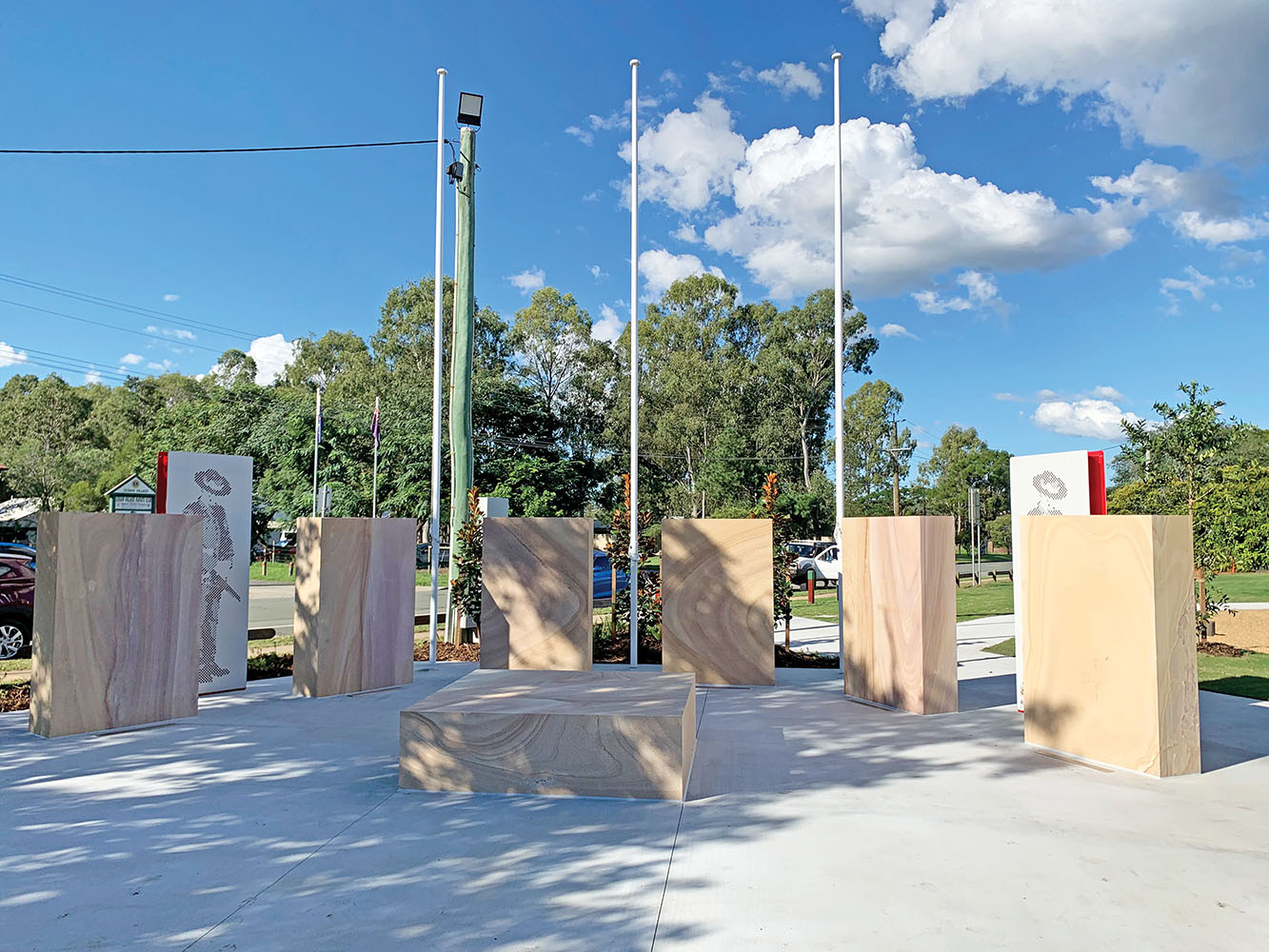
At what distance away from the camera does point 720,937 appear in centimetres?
325

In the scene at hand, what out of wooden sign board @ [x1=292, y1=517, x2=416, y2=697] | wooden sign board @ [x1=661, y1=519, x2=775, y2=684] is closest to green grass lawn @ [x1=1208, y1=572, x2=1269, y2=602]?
wooden sign board @ [x1=661, y1=519, x2=775, y2=684]

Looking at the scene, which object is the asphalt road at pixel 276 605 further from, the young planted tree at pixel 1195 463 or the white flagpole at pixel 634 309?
the young planted tree at pixel 1195 463

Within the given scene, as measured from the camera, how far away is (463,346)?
11680 millimetres

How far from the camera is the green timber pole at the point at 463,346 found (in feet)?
38.1

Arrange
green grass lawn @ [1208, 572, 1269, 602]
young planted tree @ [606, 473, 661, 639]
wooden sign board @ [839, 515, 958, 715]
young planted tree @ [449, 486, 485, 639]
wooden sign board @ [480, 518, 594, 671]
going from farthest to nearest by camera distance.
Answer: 1. green grass lawn @ [1208, 572, 1269, 602]
2. young planted tree @ [449, 486, 485, 639]
3. young planted tree @ [606, 473, 661, 639]
4. wooden sign board @ [480, 518, 594, 671]
5. wooden sign board @ [839, 515, 958, 715]

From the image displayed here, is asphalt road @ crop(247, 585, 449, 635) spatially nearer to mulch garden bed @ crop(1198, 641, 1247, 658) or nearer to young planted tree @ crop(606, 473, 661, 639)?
young planted tree @ crop(606, 473, 661, 639)

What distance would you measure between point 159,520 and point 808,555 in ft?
74.4

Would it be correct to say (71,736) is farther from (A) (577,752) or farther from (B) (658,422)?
(B) (658,422)

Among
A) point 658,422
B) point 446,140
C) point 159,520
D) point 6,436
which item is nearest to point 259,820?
point 159,520

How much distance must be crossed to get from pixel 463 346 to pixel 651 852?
29.1 ft

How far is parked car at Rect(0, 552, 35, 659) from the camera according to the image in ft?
37.3

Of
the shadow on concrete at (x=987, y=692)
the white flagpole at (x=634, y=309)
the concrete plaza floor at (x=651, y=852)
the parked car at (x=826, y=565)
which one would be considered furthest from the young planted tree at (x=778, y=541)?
the parked car at (x=826, y=565)

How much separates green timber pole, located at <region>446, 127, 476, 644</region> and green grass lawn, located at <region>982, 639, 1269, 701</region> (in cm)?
827

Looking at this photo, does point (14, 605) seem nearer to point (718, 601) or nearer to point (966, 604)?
point (718, 601)
